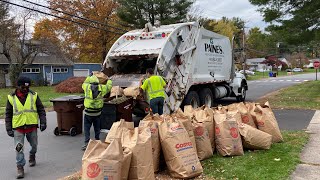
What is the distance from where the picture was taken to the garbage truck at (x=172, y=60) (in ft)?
29.3

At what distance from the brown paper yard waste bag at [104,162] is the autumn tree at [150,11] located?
82.4 ft

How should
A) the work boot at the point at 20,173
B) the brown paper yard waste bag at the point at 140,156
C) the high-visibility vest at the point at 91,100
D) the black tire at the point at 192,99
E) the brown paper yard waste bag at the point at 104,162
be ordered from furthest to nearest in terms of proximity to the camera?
the black tire at the point at 192,99 < the high-visibility vest at the point at 91,100 < the work boot at the point at 20,173 < the brown paper yard waste bag at the point at 140,156 < the brown paper yard waste bag at the point at 104,162

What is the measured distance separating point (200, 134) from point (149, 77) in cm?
311

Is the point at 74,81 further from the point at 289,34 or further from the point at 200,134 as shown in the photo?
the point at 200,134

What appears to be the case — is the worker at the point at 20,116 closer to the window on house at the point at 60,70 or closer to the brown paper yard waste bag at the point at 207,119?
the brown paper yard waste bag at the point at 207,119

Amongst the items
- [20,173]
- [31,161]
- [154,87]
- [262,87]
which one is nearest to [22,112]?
[20,173]

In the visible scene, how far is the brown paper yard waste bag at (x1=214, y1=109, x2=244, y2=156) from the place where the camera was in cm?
550

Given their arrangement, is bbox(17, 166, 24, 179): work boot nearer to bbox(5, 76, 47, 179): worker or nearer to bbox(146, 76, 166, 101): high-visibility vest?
bbox(5, 76, 47, 179): worker

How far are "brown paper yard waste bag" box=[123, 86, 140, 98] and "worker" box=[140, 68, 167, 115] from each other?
0.14 meters

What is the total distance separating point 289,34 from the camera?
17203mm

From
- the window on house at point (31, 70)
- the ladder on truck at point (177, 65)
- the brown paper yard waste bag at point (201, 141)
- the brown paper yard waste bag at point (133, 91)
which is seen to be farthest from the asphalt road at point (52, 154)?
the window on house at point (31, 70)

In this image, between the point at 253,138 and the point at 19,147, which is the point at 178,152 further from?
the point at 19,147

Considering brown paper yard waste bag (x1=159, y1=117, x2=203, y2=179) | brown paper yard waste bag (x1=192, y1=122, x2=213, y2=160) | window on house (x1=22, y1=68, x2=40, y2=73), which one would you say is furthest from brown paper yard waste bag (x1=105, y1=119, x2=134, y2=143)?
window on house (x1=22, y1=68, x2=40, y2=73)

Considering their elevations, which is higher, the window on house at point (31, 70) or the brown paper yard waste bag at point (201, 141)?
the window on house at point (31, 70)
